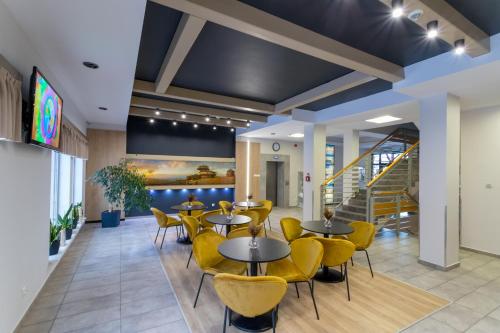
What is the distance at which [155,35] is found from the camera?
3096 mm

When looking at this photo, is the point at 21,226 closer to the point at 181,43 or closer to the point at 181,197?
the point at 181,43

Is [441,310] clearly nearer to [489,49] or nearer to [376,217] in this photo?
[489,49]

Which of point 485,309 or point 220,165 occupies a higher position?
point 220,165

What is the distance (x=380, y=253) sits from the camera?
16.5ft

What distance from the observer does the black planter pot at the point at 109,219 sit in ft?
22.7

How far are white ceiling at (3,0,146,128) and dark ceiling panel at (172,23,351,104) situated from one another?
0.93 meters

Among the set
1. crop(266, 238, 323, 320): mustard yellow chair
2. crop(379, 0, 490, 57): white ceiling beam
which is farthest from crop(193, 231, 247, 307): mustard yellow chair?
crop(379, 0, 490, 57): white ceiling beam

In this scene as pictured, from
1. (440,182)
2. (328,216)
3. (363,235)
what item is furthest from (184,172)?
(440,182)

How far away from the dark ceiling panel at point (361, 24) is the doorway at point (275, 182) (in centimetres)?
811

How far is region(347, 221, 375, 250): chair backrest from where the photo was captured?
12.9 feet

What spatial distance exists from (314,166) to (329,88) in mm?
2704

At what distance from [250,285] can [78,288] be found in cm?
290

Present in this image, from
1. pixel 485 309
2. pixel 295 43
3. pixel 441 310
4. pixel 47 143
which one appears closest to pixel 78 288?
pixel 47 143

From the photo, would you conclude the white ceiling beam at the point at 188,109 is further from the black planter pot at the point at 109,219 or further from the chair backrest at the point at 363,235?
the chair backrest at the point at 363,235
